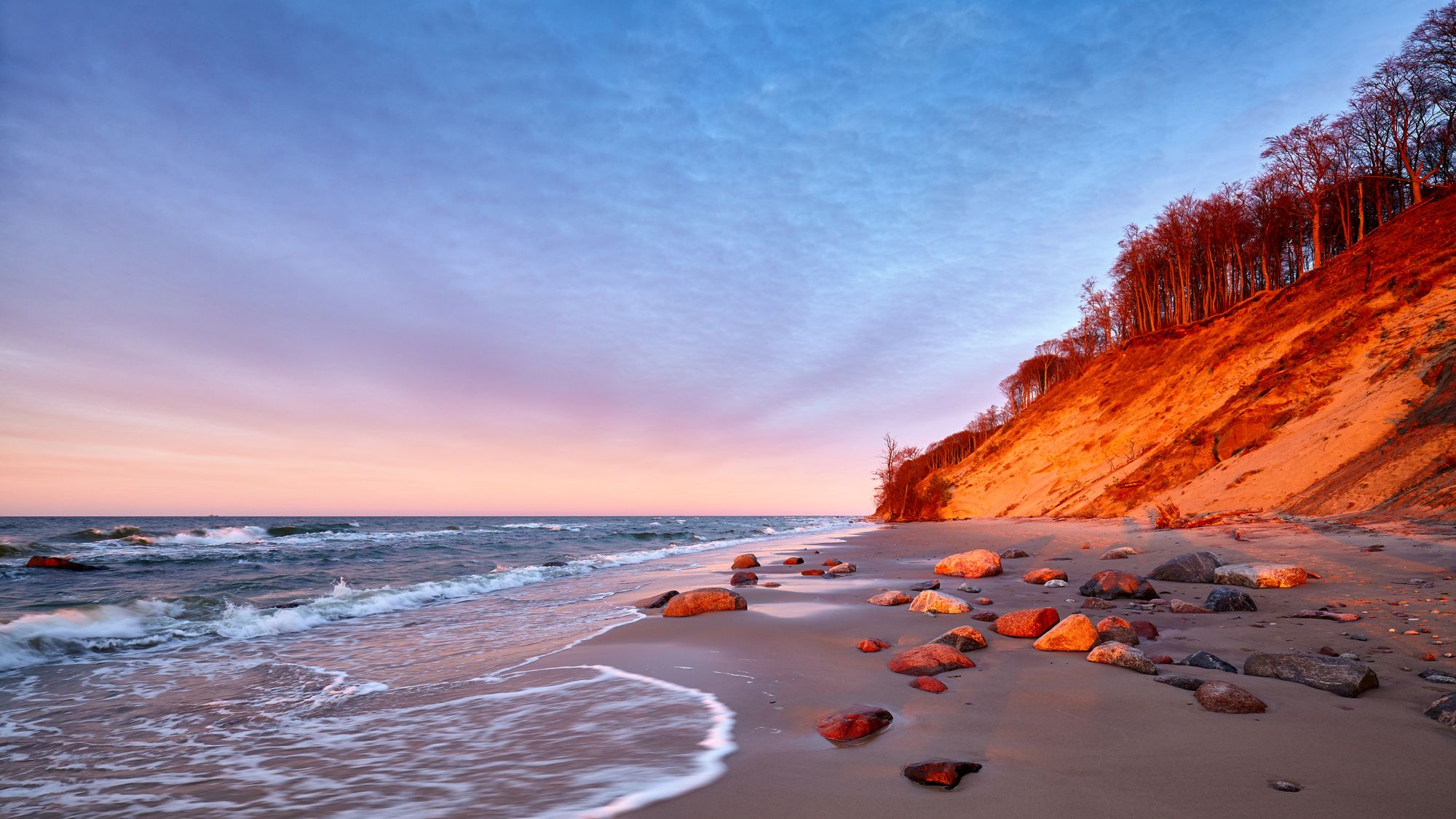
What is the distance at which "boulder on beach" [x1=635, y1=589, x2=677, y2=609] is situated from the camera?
10.2 metres

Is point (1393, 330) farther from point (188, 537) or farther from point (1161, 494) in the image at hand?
point (188, 537)

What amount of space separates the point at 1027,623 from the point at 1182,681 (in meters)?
2.03

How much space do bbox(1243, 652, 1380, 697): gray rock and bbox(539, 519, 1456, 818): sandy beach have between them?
8 centimetres

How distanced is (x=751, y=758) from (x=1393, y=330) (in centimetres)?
2505

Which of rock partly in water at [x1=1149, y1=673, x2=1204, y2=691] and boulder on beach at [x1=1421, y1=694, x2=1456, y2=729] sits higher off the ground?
boulder on beach at [x1=1421, y1=694, x2=1456, y2=729]

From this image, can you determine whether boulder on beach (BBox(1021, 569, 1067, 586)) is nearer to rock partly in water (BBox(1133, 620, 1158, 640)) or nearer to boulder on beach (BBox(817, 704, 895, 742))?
rock partly in water (BBox(1133, 620, 1158, 640))

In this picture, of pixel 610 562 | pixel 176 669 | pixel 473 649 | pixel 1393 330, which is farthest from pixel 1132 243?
pixel 176 669

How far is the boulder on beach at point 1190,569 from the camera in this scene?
823cm

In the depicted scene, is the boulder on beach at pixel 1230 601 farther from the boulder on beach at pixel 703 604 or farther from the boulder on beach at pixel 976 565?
the boulder on beach at pixel 703 604

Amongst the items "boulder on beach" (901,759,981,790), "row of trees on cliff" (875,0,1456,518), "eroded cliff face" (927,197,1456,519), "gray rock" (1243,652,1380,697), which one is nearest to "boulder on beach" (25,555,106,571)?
"boulder on beach" (901,759,981,790)

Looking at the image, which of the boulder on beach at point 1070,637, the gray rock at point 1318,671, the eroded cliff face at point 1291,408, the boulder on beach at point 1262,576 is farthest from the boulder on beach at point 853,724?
the eroded cliff face at point 1291,408

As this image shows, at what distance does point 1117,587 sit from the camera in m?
7.91

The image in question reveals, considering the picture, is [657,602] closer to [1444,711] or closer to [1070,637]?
[1070,637]

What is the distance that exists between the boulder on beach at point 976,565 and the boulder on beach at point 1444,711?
8.11 meters
